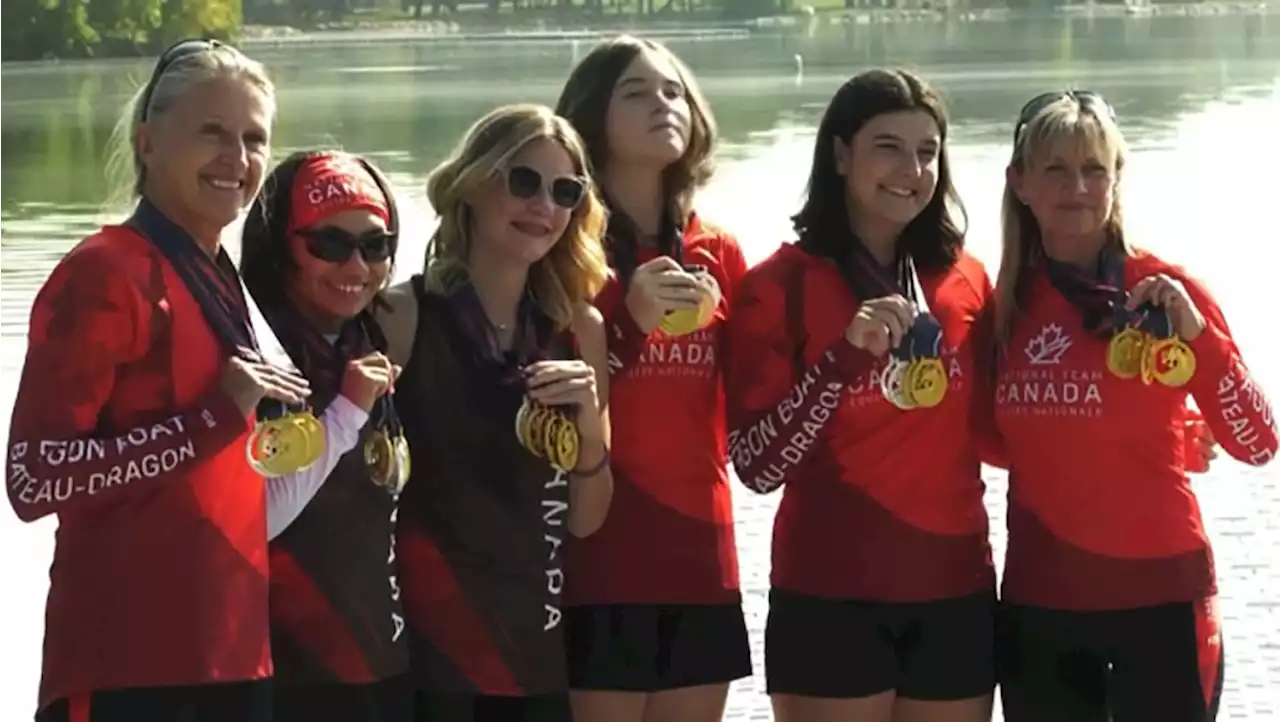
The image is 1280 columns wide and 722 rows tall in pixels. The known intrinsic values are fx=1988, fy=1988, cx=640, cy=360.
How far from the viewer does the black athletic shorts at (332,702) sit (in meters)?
3.95

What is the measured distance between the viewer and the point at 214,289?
366 cm

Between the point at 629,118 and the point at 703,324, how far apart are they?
0.53m

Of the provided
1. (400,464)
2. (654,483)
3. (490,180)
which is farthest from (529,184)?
(654,483)

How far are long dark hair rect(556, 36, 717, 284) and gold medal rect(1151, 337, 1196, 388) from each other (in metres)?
1.13

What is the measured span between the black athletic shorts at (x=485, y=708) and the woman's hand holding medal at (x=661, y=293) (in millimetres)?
855

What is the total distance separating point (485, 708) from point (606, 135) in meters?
1.37

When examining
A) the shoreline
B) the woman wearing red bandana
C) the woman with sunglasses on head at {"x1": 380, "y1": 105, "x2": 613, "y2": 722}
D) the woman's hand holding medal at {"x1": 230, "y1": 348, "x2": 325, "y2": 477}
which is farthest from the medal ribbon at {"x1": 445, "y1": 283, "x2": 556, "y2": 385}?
the shoreline

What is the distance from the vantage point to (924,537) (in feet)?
14.9

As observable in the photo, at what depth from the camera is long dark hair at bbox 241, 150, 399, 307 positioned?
405 centimetres

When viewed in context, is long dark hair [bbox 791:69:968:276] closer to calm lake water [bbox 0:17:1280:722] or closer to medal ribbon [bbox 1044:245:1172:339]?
medal ribbon [bbox 1044:245:1172:339]

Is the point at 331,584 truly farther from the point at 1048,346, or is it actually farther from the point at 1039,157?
the point at 1039,157

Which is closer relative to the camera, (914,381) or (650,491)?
(914,381)

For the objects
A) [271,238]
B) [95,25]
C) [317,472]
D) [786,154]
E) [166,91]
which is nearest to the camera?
[166,91]

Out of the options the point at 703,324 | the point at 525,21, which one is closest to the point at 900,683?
the point at 703,324
